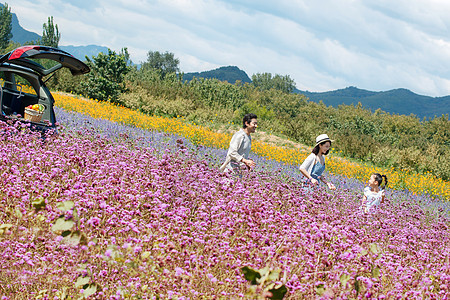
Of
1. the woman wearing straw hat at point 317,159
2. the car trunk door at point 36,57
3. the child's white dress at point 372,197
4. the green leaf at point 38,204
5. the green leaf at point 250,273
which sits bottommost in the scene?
the child's white dress at point 372,197

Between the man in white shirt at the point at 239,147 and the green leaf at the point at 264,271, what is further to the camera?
the man in white shirt at the point at 239,147

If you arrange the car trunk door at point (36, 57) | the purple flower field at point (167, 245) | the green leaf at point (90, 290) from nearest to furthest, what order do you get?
1. the green leaf at point (90, 290)
2. the purple flower field at point (167, 245)
3. the car trunk door at point (36, 57)

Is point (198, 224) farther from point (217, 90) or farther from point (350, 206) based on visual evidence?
point (217, 90)

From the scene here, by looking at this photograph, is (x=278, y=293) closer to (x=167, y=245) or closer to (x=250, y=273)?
(x=250, y=273)

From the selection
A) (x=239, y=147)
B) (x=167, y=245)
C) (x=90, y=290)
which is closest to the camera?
(x=90, y=290)

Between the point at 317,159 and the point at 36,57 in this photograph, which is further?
the point at 317,159

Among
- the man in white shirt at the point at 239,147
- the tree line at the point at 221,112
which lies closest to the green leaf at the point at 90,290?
the man in white shirt at the point at 239,147

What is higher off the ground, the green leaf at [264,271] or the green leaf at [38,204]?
the green leaf at [38,204]

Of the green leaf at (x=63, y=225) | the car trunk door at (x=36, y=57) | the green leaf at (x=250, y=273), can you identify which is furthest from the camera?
the car trunk door at (x=36, y=57)

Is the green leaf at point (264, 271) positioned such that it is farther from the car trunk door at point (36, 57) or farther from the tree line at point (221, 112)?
the tree line at point (221, 112)

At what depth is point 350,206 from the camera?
18.3 feet

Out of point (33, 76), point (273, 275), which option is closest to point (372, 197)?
point (273, 275)

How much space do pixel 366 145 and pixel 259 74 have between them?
4352 inches

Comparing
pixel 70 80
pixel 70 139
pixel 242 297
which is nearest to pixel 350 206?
pixel 242 297
